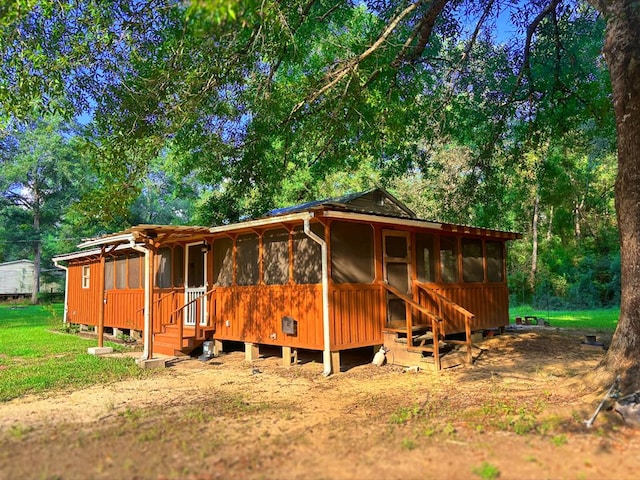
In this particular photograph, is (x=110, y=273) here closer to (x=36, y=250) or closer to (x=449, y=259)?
(x=449, y=259)

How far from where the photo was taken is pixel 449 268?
1028 centimetres

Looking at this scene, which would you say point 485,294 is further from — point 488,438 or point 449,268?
point 488,438

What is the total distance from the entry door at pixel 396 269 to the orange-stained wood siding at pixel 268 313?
160 cm

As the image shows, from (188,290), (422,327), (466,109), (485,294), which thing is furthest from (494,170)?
(188,290)

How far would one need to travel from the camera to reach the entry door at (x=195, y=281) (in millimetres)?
10500

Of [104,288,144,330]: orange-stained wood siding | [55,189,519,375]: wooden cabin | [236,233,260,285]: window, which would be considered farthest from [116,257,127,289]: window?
[236,233,260,285]: window

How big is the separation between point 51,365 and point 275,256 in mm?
4603

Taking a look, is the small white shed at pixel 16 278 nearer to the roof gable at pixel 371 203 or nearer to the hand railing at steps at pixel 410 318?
the roof gable at pixel 371 203

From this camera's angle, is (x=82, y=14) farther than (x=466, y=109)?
No

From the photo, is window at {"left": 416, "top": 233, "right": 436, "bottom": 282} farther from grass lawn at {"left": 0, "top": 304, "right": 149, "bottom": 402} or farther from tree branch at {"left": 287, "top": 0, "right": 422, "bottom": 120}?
grass lawn at {"left": 0, "top": 304, "right": 149, "bottom": 402}

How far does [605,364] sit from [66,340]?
1291cm

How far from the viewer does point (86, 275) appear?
53.8 ft

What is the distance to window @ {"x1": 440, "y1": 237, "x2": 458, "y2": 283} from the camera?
1012 centimetres

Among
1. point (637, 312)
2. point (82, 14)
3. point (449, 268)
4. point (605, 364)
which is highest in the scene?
point (82, 14)
